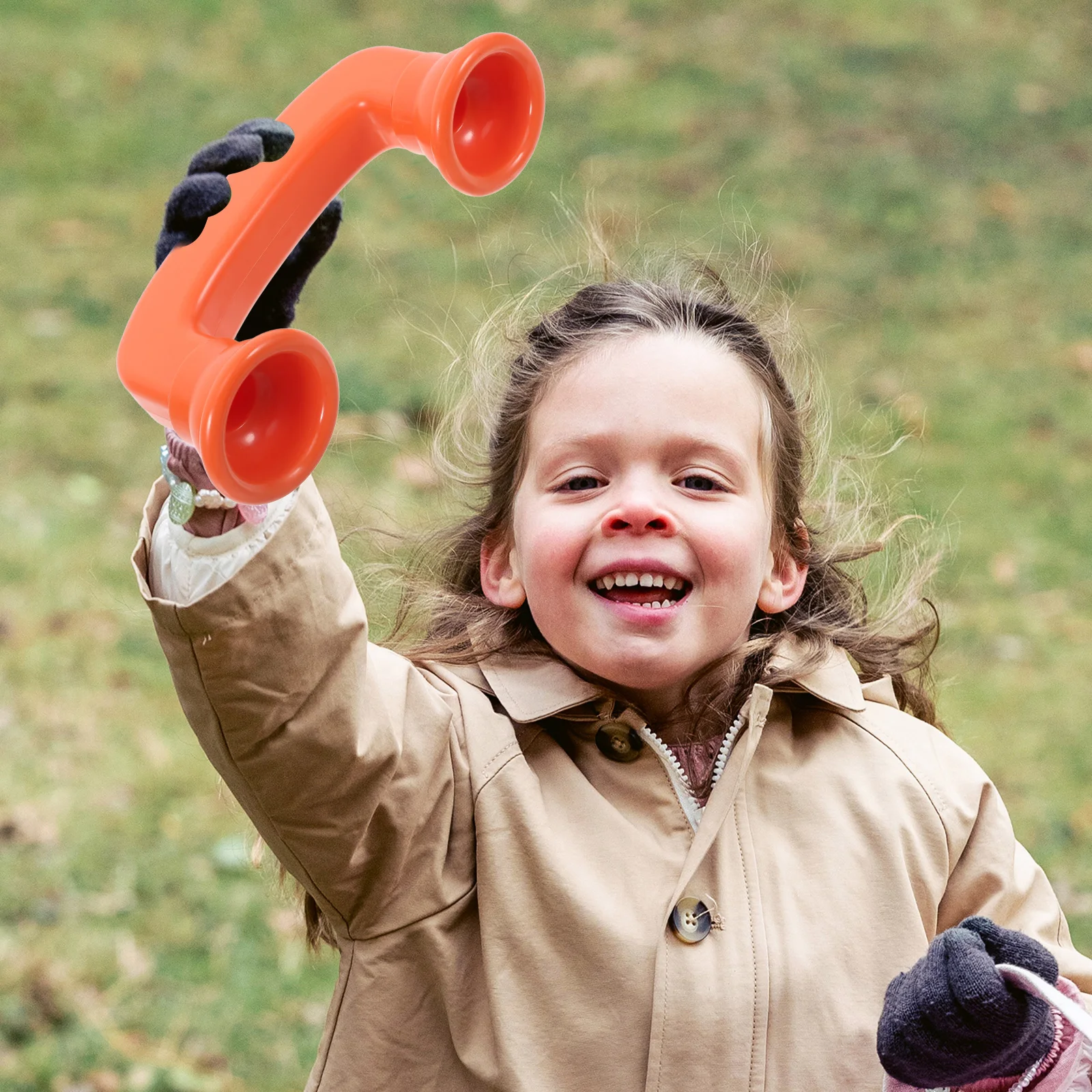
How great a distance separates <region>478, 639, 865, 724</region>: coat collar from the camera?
191cm

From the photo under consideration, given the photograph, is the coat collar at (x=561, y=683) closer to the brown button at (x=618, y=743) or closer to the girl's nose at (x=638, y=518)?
the brown button at (x=618, y=743)

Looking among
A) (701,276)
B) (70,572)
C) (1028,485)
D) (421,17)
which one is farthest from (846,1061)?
(421,17)

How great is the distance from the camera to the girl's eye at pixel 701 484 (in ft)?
6.43

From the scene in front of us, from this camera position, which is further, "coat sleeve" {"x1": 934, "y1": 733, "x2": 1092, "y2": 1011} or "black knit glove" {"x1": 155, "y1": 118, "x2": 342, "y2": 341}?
"coat sleeve" {"x1": 934, "y1": 733, "x2": 1092, "y2": 1011}

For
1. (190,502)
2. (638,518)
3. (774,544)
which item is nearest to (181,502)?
(190,502)

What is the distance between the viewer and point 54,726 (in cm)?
361

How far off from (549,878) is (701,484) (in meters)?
0.49

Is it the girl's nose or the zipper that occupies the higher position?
the girl's nose

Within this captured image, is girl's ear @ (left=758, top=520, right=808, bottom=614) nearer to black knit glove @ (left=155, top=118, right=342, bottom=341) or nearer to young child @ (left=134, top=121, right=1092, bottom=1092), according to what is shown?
young child @ (left=134, top=121, right=1092, bottom=1092)

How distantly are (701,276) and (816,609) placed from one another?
0.48 metres

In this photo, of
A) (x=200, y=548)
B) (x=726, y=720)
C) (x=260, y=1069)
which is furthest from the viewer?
(x=260, y=1069)

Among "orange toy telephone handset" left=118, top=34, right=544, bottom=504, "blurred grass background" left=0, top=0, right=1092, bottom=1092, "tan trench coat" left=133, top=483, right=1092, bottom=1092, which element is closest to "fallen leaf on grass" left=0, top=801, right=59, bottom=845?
"blurred grass background" left=0, top=0, right=1092, bottom=1092

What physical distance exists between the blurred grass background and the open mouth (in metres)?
0.62

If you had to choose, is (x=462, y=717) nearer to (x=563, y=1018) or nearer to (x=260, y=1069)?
(x=563, y=1018)
